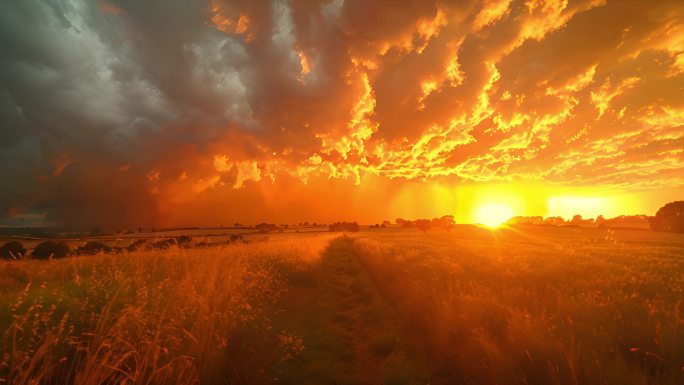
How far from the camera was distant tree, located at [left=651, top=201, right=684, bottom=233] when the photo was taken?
5420cm

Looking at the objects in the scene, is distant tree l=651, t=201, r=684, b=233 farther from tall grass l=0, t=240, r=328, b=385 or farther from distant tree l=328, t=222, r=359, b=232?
distant tree l=328, t=222, r=359, b=232

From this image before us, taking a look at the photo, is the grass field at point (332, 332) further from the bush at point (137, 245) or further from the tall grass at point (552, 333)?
the bush at point (137, 245)

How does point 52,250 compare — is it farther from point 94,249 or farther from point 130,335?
point 130,335

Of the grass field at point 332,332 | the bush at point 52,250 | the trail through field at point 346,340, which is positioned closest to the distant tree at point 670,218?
the grass field at point 332,332

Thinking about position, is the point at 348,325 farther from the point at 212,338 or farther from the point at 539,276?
the point at 539,276

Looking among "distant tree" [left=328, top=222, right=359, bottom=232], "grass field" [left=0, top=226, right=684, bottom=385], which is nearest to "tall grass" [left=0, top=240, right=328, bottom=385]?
"grass field" [left=0, top=226, right=684, bottom=385]

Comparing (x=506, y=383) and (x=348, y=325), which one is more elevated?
(x=506, y=383)

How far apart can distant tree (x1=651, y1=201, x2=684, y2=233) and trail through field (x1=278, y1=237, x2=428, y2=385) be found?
73230 millimetres

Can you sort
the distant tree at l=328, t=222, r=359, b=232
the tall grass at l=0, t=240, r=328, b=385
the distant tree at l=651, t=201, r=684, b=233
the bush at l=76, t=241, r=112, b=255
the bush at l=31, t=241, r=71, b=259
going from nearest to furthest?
the tall grass at l=0, t=240, r=328, b=385 < the bush at l=76, t=241, r=112, b=255 < the bush at l=31, t=241, r=71, b=259 < the distant tree at l=651, t=201, r=684, b=233 < the distant tree at l=328, t=222, r=359, b=232

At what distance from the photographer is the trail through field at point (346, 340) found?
5477 mm

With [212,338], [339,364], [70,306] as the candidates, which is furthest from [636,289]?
[70,306]

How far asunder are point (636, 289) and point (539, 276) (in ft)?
7.43

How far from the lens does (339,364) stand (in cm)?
609

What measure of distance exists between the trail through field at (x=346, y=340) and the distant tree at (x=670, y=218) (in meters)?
73.2
